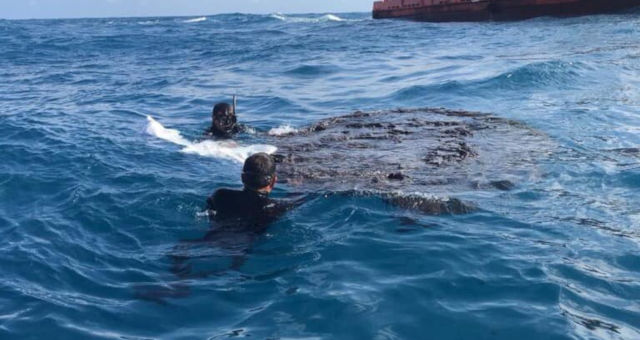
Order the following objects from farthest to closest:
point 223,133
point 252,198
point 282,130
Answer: point 282,130, point 223,133, point 252,198

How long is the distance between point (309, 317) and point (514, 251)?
6.63 feet

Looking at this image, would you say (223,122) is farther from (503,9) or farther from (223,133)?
(503,9)

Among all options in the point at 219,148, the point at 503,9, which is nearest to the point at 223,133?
the point at 219,148

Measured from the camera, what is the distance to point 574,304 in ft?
14.8

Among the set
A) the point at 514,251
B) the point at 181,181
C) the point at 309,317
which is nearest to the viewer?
the point at 309,317

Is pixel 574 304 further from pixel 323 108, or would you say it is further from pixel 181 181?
pixel 323 108

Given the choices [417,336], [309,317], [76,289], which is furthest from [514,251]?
[76,289]

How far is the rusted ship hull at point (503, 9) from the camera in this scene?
34000mm

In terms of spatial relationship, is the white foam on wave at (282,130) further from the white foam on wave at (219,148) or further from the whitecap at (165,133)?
the whitecap at (165,133)

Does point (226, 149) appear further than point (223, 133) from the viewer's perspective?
No

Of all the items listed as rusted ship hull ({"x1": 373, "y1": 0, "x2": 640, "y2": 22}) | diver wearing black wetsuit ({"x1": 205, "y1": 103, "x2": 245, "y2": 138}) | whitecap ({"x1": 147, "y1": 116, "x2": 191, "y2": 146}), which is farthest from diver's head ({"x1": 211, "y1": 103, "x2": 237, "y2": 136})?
rusted ship hull ({"x1": 373, "y1": 0, "x2": 640, "y2": 22})

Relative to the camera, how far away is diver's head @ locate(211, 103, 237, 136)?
1012 cm

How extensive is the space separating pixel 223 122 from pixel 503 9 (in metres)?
32.1

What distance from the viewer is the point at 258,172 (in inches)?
224
